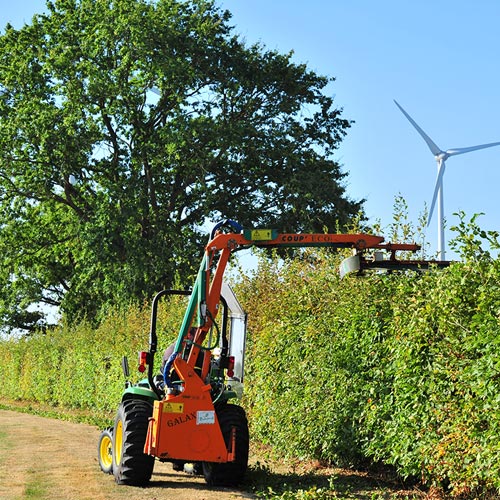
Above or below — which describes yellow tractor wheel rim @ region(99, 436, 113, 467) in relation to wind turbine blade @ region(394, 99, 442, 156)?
below

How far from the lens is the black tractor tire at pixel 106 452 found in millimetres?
12664

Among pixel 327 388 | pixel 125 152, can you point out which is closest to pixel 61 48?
pixel 125 152

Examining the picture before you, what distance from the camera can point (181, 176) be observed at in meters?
36.2

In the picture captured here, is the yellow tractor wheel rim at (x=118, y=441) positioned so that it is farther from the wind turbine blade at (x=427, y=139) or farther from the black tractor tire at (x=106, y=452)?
the wind turbine blade at (x=427, y=139)

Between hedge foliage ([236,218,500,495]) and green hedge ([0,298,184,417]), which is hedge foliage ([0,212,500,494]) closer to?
hedge foliage ([236,218,500,495])

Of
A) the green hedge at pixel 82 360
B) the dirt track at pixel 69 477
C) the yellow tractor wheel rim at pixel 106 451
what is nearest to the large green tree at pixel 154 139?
the green hedge at pixel 82 360

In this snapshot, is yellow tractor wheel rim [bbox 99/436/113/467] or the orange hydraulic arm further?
yellow tractor wheel rim [bbox 99/436/113/467]

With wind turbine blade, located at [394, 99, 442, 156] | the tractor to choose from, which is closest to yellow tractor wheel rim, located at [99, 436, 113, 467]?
the tractor

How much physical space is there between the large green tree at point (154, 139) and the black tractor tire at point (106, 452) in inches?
821

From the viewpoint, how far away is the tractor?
35.6ft

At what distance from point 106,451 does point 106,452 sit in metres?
0.01

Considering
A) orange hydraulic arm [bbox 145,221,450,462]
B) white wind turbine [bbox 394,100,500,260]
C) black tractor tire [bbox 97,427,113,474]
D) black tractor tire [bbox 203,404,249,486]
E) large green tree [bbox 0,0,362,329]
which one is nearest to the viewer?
orange hydraulic arm [bbox 145,221,450,462]

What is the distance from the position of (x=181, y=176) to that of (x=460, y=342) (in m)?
28.0

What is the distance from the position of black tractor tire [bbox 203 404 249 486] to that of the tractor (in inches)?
0.5
